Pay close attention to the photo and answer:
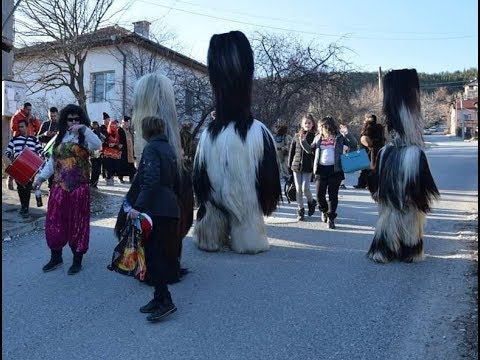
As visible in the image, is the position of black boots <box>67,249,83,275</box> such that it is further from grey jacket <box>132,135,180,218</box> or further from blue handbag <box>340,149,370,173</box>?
blue handbag <box>340,149,370,173</box>

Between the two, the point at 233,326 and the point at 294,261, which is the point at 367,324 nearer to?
the point at 233,326

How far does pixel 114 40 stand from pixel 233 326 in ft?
65.1

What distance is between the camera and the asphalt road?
12.0 feet

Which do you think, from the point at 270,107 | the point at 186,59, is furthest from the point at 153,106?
the point at 186,59

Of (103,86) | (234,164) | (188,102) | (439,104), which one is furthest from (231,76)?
(439,104)

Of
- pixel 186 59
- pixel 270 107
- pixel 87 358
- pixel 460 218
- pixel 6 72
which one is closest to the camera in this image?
pixel 87 358

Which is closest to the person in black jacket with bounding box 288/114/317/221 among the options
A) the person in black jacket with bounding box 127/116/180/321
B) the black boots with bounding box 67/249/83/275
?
the black boots with bounding box 67/249/83/275

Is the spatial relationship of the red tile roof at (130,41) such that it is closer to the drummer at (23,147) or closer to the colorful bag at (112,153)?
the colorful bag at (112,153)

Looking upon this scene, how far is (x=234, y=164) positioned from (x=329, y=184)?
232 cm

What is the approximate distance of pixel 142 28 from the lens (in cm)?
2103

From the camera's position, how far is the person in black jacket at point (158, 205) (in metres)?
4.04

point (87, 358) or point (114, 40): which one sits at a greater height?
point (114, 40)

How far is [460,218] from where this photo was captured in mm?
9000

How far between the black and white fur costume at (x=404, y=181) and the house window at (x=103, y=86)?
68.9ft
